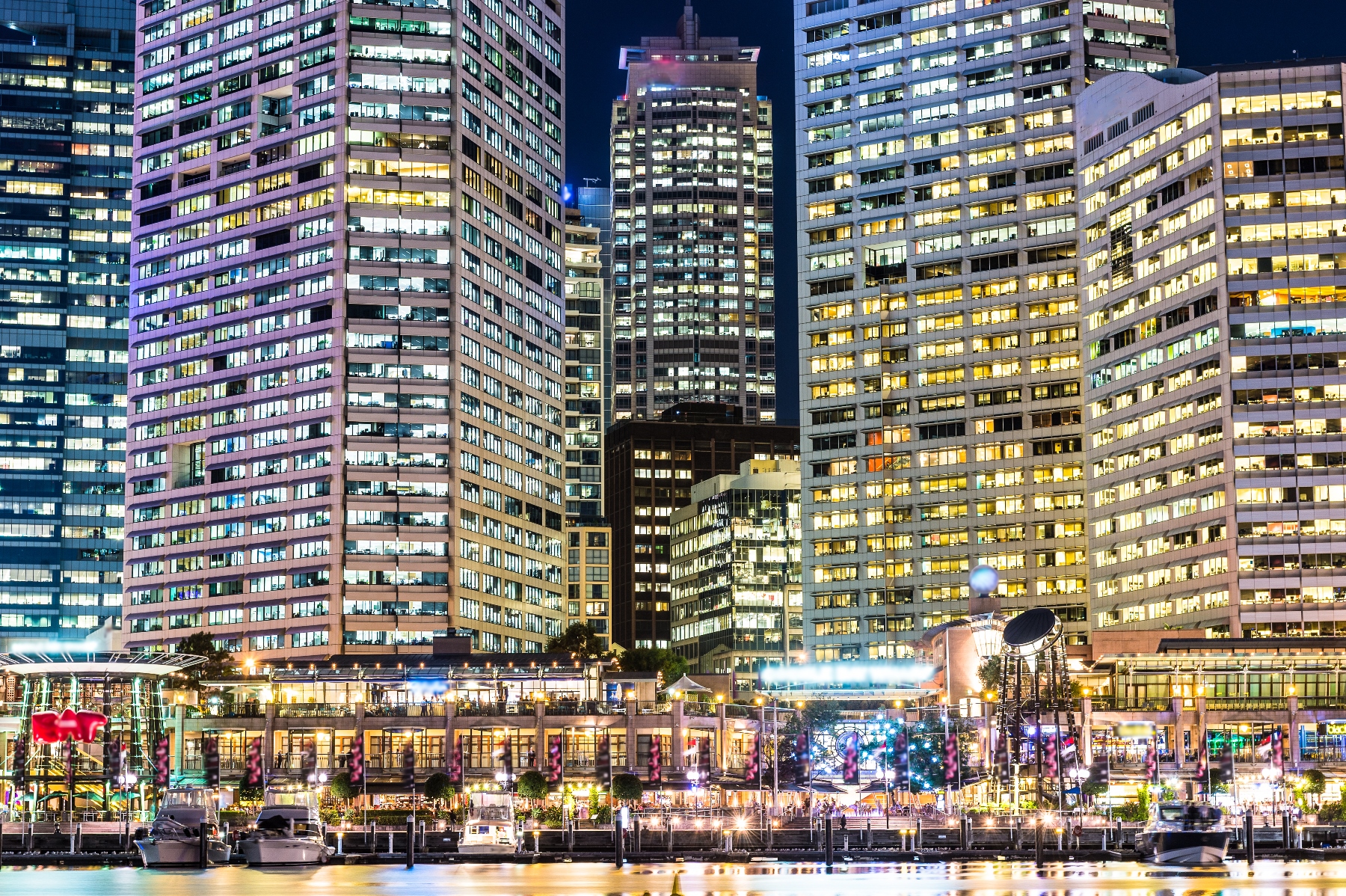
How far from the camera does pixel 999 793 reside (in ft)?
493

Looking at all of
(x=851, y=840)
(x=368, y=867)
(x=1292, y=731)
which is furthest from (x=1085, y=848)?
(x=1292, y=731)

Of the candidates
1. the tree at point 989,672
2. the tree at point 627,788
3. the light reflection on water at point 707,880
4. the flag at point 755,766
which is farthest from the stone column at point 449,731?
the light reflection on water at point 707,880

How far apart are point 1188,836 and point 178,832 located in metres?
63.8

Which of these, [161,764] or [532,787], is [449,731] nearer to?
[532,787]

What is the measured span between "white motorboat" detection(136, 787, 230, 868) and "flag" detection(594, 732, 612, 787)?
34.1m

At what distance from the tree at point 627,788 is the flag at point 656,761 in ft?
4.78

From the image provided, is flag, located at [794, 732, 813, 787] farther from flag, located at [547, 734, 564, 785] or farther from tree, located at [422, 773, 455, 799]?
tree, located at [422, 773, 455, 799]

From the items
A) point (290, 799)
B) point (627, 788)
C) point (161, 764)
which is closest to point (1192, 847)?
point (627, 788)

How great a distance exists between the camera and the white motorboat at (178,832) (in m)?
121

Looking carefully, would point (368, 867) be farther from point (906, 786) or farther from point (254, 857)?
point (906, 786)

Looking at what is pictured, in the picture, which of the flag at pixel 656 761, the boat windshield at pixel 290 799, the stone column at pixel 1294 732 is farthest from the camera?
the stone column at pixel 1294 732

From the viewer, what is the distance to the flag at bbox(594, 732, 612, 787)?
5883 inches

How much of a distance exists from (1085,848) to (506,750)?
169ft

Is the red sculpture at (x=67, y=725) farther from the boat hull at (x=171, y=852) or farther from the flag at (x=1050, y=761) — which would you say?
the flag at (x=1050, y=761)
